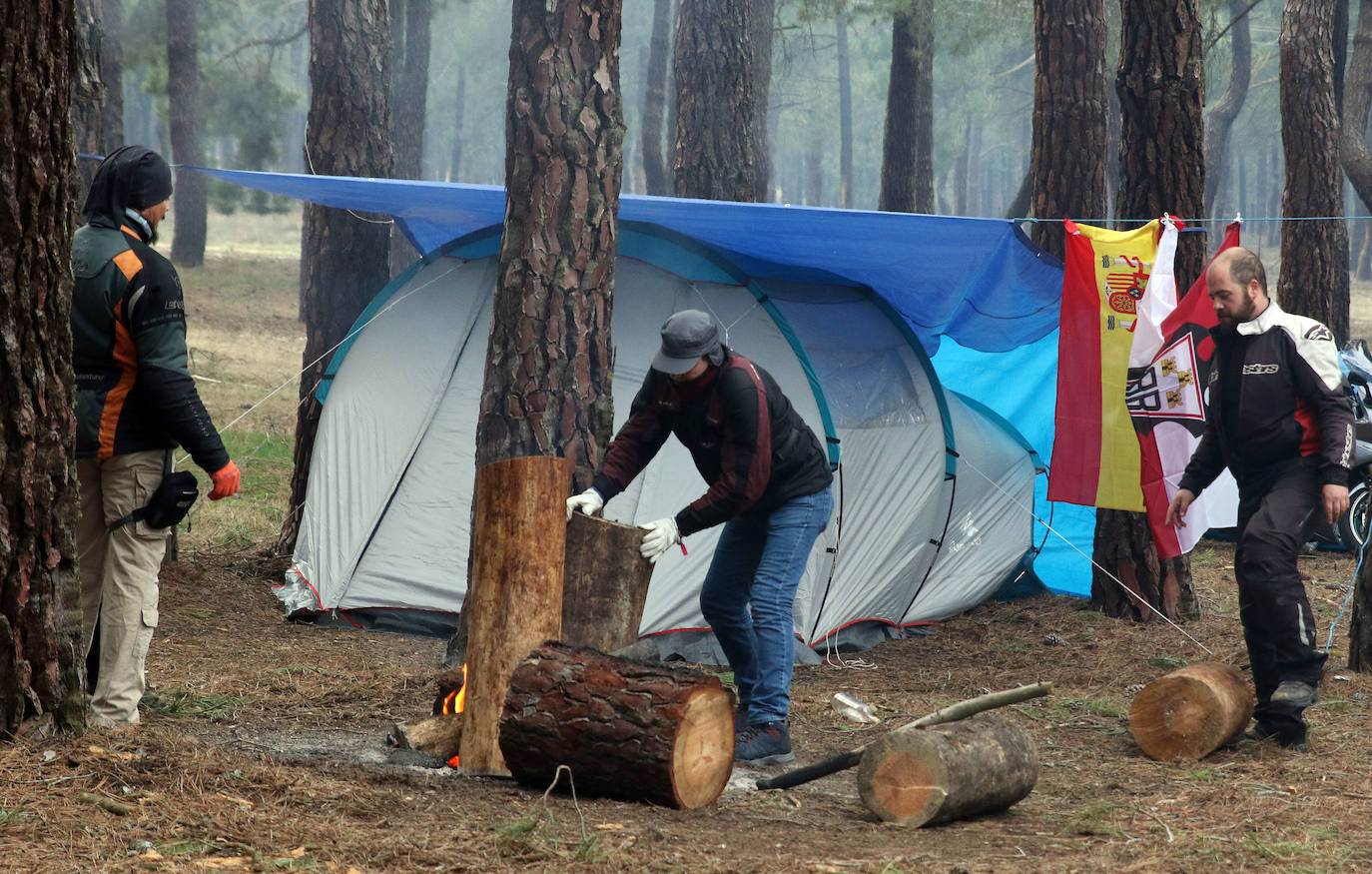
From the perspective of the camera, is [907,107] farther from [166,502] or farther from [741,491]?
[166,502]

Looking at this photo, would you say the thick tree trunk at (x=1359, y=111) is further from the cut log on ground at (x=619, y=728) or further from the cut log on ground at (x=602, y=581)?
the cut log on ground at (x=619, y=728)

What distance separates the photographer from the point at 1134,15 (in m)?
7.44

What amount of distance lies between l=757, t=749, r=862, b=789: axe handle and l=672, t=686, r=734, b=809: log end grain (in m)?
0.26

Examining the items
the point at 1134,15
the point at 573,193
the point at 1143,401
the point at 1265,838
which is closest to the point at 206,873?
the point at 1265,838

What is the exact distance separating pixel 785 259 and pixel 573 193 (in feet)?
4.88

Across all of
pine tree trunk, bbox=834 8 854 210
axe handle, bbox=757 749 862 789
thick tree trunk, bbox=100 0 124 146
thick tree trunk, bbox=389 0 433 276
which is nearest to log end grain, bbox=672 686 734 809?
axe handle, bbox=757 749 862 789

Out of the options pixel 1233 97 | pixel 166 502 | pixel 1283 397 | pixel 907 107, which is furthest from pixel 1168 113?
pixel 1233 97

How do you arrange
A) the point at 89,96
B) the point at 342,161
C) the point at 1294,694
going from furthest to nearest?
1. the point at 342,161
2. the point at 89,96
3. the point at 1294,694

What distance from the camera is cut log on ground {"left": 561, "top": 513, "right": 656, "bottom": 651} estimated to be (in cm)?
457

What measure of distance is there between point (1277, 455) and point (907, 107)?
1262cm

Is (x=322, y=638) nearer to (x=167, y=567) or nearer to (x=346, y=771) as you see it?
(x=167, y=567)

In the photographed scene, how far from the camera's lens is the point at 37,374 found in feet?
11.3

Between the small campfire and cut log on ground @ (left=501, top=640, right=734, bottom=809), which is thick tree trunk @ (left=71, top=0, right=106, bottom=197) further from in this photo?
cut log on ground @ (left=501, top=640, right=734, bottom=809)

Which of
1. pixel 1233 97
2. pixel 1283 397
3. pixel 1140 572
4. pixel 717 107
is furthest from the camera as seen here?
pixel 1233 97
